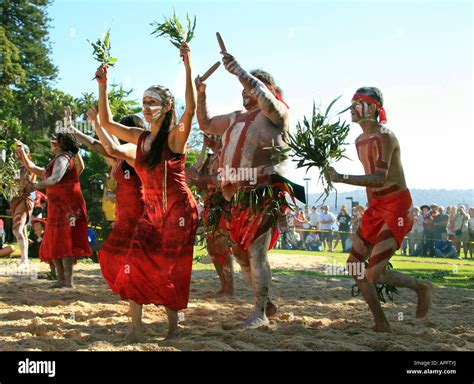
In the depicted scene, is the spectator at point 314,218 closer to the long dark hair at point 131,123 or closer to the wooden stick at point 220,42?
the long dark hair at point 131,123

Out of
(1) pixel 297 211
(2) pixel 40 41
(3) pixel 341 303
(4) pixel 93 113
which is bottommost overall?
(3) pixel 341 303

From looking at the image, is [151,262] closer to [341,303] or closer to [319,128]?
[319,128]

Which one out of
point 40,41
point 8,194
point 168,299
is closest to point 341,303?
point 168,299

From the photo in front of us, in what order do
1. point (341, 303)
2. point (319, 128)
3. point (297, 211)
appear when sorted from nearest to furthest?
point (319, 128) → point (297, 211) → point (341, 303)

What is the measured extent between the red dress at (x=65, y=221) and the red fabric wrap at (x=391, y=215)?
4.16m

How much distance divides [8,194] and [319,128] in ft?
24.8

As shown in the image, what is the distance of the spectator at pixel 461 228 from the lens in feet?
56.2

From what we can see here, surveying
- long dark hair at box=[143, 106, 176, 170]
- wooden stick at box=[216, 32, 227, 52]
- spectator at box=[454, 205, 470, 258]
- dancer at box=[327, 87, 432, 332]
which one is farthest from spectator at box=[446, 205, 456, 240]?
long dark hair at box=[143, 106, 176, 170]

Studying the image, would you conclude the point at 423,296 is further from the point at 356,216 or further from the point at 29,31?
the point at 29,31

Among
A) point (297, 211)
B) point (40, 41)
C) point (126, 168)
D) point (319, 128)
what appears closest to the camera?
point (319, 128)

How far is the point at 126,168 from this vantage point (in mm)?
6445

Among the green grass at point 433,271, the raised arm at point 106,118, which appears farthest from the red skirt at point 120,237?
the green grass at point 433,271

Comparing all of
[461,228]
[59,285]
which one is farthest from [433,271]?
[59,285]

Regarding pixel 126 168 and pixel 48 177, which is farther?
pixel 48 177
